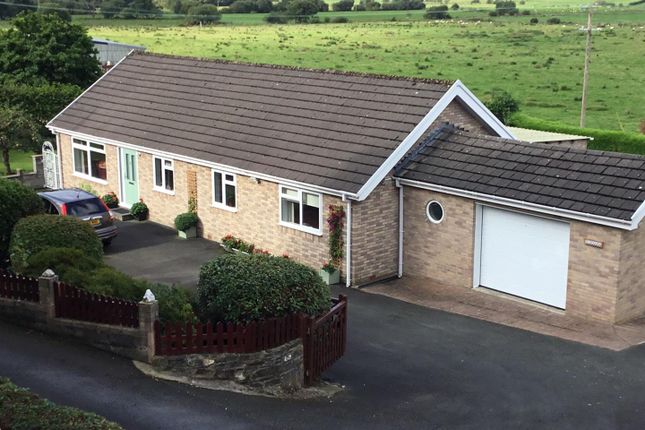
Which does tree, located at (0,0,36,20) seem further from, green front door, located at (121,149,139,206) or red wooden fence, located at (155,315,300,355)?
red wooden fence, located at (155,315,300,355)

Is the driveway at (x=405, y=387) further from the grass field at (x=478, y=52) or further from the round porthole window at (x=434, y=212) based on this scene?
the grass field at (x=478, y=52)

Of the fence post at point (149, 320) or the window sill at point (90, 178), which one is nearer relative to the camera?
the fence post at point (149, 320)

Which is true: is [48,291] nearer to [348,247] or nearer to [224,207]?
[348,247]

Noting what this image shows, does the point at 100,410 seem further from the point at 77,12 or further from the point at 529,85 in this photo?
the point at 77,12

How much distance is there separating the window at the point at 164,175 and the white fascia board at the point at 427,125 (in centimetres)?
795

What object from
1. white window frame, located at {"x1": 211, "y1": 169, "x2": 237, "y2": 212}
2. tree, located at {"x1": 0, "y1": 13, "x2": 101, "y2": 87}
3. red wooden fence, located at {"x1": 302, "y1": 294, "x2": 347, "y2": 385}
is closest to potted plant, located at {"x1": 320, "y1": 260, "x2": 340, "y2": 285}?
white window frame, located at {"x1": 211, "y1": 169, "x2": 237, "y2": 212}

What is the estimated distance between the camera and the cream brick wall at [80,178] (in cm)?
2945

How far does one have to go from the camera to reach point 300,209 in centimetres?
2284

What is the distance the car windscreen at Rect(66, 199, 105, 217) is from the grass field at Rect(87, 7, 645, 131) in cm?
3340

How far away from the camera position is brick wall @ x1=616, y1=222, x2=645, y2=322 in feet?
59.7

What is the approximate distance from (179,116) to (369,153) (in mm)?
8386

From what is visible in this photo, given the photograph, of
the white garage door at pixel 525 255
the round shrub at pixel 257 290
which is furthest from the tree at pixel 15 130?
the round shrub at pixel 257 290

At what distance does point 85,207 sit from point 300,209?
20.5ft

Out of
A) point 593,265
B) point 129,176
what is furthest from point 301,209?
point 129,176
